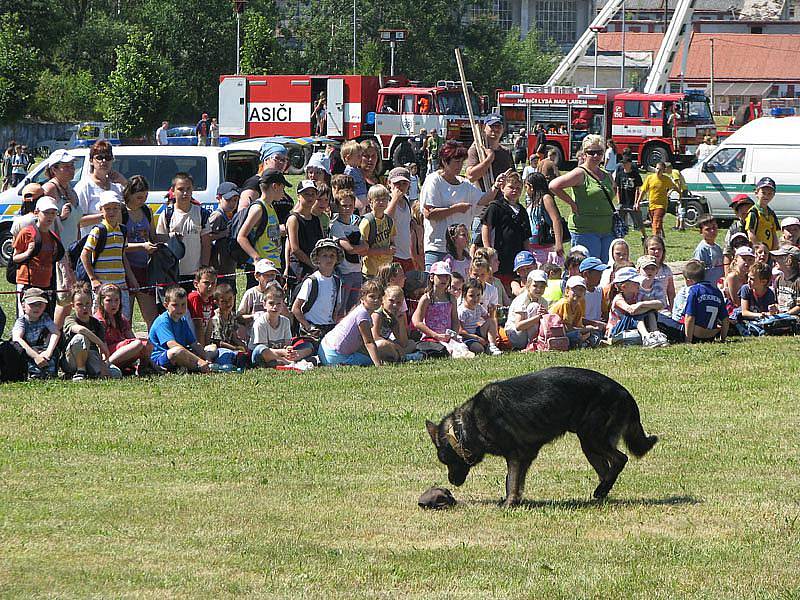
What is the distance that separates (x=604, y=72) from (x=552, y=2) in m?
52.2

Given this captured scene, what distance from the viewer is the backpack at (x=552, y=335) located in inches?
489

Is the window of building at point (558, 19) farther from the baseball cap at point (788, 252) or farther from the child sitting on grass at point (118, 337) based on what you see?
the child sitting on grass at point (118, 337)

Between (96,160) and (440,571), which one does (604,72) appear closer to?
(96,160)

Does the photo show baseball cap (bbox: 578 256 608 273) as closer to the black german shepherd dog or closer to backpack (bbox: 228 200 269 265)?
backpack (bbox: 228 200 269 265)

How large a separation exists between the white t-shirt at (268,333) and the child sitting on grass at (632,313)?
3300 mm

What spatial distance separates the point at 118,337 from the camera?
37.2 ft

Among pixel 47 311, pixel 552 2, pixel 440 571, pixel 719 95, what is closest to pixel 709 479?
pixel 440 571

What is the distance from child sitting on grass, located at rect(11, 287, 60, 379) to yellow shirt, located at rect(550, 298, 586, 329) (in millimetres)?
4788

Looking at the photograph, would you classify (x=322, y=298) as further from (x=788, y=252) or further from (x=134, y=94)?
(x=134, y=94)

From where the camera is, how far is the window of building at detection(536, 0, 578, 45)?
119062 mm

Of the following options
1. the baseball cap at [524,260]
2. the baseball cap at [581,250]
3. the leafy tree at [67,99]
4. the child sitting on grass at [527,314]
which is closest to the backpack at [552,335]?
the child sitting on grass at [527,314]

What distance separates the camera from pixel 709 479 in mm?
7789

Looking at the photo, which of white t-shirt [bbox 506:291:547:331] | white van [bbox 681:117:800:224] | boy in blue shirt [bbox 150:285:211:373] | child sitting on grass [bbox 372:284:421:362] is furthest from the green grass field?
white van [bbox 681:117:800:224]

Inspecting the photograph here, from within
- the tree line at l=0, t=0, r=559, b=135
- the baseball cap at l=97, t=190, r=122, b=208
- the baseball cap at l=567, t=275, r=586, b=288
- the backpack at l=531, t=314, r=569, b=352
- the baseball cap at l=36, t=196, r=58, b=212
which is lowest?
the backpack at l=531, t=314, r=569, b=352
